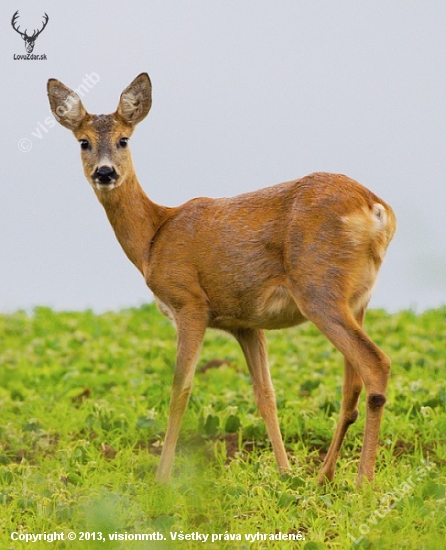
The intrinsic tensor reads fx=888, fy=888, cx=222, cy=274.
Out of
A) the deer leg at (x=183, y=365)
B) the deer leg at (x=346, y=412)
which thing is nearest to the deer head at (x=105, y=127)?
the deer leg at (x=183, y=365)

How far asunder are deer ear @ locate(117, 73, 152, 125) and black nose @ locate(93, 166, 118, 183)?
57 centimetres

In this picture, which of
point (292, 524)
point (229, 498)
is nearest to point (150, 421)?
point (229, 498)

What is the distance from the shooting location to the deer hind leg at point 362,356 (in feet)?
17.8

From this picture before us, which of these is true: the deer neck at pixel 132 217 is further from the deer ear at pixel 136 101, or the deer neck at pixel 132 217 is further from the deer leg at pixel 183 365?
the deer leg at pixel 183 365

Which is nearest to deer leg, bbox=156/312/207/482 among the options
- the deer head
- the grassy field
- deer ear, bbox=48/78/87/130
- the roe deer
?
the roe deer

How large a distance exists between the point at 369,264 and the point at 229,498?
176cm

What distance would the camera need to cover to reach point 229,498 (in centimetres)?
568

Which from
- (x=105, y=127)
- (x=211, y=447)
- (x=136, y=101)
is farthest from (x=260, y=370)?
(x=136, y=101)

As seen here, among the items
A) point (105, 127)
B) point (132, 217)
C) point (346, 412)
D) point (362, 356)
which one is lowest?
point (346, 412)

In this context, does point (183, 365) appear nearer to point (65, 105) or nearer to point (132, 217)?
point (132, 217)

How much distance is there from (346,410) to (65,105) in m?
3.17

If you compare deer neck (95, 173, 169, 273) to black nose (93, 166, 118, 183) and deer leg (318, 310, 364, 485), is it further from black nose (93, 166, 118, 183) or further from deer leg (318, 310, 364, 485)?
deer leg (318, 310, 364, 485)

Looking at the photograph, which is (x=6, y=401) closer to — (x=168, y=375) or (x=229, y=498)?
(x=229, y=498)

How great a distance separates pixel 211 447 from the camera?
7004mm
